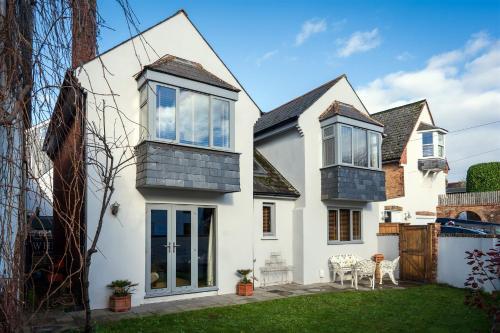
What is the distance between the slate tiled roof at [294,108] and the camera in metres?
14.5

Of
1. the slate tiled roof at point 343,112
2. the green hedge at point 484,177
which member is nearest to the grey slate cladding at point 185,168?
the slate tiled roof at point 343,112

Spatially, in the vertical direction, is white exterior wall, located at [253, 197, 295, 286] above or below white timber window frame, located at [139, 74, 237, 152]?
below

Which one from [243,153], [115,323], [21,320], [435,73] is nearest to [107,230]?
[115,323]

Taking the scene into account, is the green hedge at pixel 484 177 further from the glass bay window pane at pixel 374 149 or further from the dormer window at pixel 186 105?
the dormer window at pixel 186 105

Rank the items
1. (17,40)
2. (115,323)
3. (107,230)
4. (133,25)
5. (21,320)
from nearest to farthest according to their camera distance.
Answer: (21,320)
(17,40)
(133,25)
(115,323)
(107,230)

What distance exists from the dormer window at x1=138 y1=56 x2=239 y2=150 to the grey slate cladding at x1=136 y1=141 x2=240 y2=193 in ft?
0.84

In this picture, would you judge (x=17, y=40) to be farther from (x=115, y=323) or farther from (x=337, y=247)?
(x=337, y=247)

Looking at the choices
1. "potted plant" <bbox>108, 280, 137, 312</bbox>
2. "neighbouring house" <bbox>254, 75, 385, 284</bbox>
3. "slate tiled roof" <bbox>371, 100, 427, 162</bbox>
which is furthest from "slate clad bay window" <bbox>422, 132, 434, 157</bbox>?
"potted plant" <bbox>108, 280, 137, 312</bbox>

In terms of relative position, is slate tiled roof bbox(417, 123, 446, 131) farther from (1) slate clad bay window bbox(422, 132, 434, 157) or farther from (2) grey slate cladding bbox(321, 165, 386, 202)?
(2) grey slate cladding bbox(321, 165, 386, 202)

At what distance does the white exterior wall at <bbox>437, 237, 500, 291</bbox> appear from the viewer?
12133mm

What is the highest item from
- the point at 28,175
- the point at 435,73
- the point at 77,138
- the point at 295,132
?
the point at 435,73

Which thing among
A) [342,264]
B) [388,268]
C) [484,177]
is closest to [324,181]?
[342,264]

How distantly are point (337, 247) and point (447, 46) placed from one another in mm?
8984

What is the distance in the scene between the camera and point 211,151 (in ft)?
35.4
